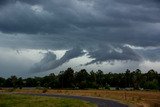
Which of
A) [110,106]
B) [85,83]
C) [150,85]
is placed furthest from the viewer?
[85,83]

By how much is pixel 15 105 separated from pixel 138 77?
434ft

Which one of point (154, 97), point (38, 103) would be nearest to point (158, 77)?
point (154, 97)

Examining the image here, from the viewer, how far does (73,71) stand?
638 ft

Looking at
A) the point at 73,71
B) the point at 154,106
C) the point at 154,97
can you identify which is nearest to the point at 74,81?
the point at 73,71

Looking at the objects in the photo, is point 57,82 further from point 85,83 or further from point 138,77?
point 138,77

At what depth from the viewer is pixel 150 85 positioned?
6176 inches

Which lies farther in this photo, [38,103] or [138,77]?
[138,77]

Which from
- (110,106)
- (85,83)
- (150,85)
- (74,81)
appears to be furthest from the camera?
(74,81)

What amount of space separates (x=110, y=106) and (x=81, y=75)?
12367 centimetres

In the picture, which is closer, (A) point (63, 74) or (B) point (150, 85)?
(B) point (150, 85)

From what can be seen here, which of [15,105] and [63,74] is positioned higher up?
[63,74]

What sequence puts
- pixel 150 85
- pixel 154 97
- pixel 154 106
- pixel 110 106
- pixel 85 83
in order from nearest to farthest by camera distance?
pixel 110 106 → pixel 154 106 → pixel 154 97 → pixel 150 85 → pixel 85 83

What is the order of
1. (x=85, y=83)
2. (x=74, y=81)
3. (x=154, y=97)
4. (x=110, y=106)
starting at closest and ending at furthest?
(x=110, y=106)
(x=154, y=97)
(x=85, y=83)
(x=74, y=81)

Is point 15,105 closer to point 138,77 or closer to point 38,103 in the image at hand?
point 38,103
